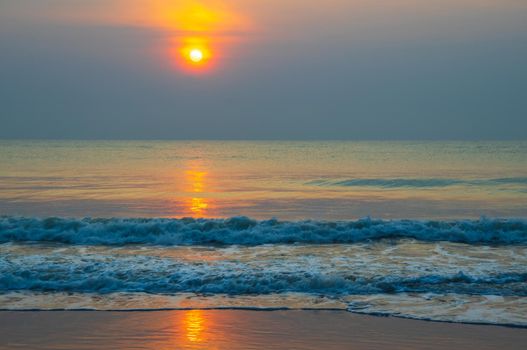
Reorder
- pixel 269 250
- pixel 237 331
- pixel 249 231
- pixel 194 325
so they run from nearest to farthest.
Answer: pixel 237 331, pixel 194 325, pixel 269 250, pixel 249 231

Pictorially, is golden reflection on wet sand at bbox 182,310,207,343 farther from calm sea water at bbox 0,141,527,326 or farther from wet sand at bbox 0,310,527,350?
calm sea water at bbox 0,141,527,326

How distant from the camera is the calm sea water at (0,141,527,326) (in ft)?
33.9

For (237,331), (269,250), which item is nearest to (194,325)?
(237,331)

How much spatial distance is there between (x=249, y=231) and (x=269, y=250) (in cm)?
174

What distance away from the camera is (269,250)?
1483 cm

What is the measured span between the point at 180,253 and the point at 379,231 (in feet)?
18.2

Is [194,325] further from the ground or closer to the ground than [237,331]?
further from the ground

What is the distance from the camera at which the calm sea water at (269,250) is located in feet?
33.9

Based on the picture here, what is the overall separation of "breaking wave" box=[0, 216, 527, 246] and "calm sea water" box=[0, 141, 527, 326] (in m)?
0.04

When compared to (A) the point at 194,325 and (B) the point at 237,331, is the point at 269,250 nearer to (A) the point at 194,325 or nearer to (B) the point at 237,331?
(A) the point at 194,325

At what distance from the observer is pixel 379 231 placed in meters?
16.6

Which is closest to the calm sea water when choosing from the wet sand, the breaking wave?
the breaking wave

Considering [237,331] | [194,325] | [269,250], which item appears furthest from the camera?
[269,250]

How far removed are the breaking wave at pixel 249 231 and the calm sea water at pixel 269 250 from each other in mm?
36
